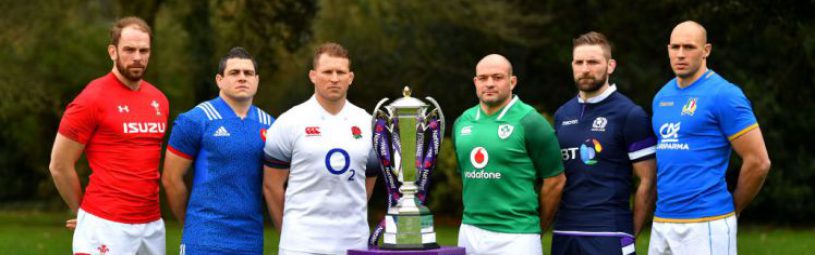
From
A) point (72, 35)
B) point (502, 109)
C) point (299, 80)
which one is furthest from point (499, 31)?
point (502, 109)

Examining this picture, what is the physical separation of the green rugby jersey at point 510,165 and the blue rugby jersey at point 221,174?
1583mm

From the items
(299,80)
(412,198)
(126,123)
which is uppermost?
(299,80)

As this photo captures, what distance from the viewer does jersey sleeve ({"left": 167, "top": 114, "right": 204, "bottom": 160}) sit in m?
8.77

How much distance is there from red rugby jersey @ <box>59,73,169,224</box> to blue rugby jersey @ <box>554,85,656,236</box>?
3021 mm

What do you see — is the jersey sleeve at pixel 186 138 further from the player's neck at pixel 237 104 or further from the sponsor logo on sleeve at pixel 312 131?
the sponsor logo on sleeve at pixel 312 131

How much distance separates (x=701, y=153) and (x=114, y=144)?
4.10m

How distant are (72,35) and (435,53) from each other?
33.1 ft

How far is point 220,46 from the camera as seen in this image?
30422 millimetres

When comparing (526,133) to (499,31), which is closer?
(526,133)

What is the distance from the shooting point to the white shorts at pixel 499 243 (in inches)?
336

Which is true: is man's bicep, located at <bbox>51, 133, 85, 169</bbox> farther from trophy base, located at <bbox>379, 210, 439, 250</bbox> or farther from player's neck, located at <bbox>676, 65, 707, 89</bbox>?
player's neck, located at <bbox>676, 65, 707, 89</bbox>

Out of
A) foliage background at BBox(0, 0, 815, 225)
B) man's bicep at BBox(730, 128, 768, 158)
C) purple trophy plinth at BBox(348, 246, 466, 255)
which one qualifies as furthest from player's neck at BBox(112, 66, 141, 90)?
foliage background at BBox(0, 0, 815, 225)

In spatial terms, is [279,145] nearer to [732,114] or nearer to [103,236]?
[103,236]

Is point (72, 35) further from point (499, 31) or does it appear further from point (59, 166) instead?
point (59, 166)
